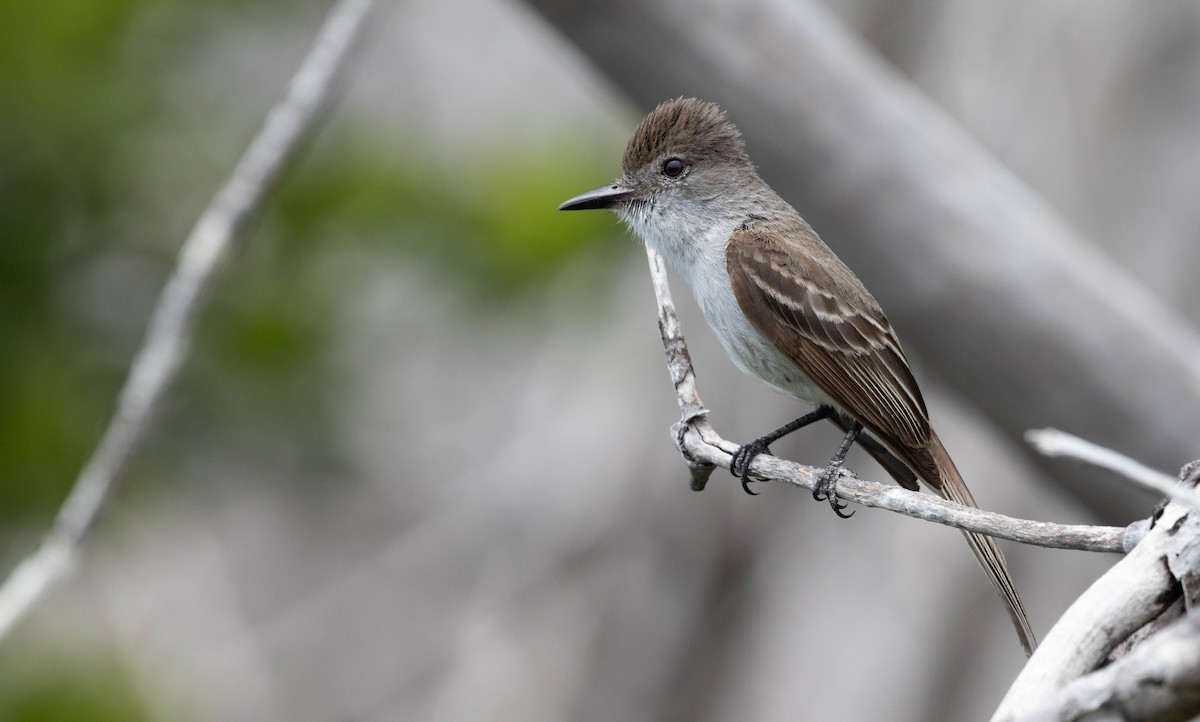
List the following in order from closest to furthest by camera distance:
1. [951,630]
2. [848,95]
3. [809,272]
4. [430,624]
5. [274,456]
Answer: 1. [809,272]
2. [848,95]
3. [274,456]
4. [951,630]
5. [430,624]

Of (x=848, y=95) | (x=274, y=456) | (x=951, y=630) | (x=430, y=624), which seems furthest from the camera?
(x=430, y=624)

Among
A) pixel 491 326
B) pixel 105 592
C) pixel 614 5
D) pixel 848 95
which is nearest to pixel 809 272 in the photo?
pixel 848 95

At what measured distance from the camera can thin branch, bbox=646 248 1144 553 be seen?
4.96 feet

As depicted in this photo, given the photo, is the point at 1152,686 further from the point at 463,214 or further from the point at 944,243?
the point at 463,214

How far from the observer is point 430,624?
668 cm

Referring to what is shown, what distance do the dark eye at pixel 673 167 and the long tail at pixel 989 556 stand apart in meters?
1.14

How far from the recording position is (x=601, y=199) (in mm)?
3395

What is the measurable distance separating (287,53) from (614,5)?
2.47 meters

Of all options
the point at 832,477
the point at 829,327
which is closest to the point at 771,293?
the point at 829,327

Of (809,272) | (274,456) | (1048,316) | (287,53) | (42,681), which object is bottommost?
(1048,316)

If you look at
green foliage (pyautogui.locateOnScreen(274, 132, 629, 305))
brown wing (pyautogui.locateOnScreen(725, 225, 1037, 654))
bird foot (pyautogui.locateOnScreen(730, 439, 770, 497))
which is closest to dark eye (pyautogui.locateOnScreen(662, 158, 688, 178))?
brown wing (pyautogui.locateOnScreen(725, 225, 1037, 654))

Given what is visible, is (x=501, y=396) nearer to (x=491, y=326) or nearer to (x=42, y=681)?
(x=491, y=326)

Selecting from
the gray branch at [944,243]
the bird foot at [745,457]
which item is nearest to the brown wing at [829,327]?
the bird foot at [745,457]

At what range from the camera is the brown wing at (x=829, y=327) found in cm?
291
